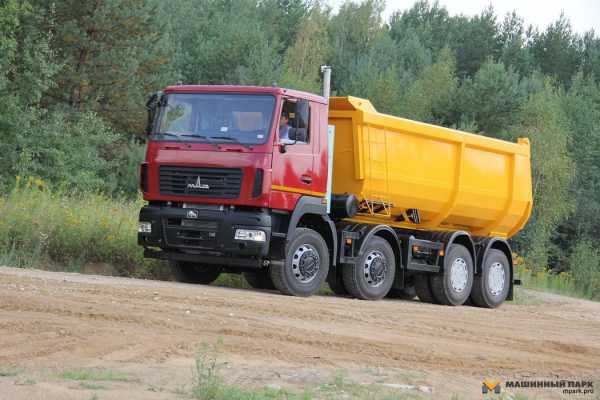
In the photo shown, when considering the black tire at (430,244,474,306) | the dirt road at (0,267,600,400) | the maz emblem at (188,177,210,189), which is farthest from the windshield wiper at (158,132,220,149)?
the black tire at (430,244,474,306)

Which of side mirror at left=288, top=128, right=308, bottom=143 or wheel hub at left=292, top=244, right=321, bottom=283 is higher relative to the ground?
side mirror at left=288, top=128, right=308, bottom=143

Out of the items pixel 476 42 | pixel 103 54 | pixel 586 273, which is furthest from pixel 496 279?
pixel 476 42

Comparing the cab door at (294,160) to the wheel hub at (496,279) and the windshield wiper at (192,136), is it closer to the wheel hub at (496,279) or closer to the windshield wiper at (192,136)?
the windshield wiper at (192,136)

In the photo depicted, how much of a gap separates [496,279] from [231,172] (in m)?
6.59

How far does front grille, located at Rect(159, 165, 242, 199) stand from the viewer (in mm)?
15688

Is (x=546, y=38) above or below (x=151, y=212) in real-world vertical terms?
above

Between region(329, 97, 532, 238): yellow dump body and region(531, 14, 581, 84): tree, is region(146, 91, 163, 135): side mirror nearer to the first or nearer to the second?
region(329, 97, 532, 238): yellow dump body

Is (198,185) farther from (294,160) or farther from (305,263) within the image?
(305,263)

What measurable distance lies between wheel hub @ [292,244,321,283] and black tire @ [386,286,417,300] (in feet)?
11.9

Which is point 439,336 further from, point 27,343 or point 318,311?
point 27,343

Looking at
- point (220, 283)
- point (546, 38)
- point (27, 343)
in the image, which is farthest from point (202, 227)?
point (546, 38)

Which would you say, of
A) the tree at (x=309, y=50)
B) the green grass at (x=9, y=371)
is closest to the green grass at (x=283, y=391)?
the green grass at (x=9, y=371)

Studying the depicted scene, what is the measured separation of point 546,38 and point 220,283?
8139 cm

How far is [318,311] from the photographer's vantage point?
13453 mm
